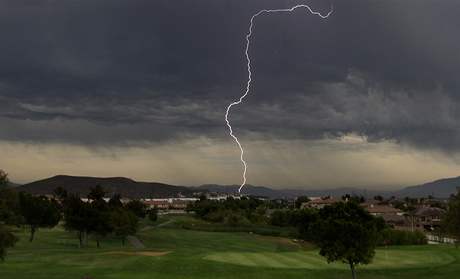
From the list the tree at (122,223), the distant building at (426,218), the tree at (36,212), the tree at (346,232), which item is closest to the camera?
the tree at (346,232)

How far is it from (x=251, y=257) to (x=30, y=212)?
49.1 metres

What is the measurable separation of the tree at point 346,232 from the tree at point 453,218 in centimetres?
1193

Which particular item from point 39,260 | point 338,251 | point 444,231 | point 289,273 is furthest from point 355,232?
point 39,260

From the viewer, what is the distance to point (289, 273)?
2133 inches

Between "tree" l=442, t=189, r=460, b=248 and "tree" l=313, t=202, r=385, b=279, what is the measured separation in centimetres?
1193

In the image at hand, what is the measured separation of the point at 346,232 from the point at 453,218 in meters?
15.3

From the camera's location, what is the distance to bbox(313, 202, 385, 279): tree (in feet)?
139

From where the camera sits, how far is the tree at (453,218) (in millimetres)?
51562

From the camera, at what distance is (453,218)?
52.0 metres

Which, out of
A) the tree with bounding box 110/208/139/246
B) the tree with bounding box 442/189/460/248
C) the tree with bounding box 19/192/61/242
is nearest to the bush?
the tree with bounding box 110/208/139/246

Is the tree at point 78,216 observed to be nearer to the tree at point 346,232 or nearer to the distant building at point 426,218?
the tree at point 346,232

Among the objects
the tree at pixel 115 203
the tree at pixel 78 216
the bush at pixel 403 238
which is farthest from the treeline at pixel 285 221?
the tree at pixel 78 216

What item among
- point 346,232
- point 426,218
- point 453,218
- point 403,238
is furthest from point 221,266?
point 426,218

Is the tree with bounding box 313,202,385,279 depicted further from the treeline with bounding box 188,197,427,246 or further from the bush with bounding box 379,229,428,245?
the bush with bounding box 379,229,428,245
